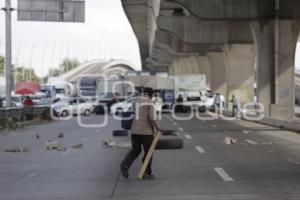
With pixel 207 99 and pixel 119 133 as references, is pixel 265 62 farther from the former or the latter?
pixel 207 99

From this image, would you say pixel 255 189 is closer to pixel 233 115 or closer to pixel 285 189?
pixel 285 189

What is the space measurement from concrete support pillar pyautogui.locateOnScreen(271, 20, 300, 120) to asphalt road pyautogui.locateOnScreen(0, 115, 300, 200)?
19.0 m

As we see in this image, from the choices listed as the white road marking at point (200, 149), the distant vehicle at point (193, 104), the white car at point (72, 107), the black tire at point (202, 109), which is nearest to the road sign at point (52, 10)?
the white car at point (72, 107)

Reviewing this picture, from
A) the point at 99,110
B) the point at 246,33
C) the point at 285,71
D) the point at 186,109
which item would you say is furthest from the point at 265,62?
the point at 186,109

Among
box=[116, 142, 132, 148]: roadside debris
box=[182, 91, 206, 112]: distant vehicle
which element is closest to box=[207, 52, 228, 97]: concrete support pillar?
box=[182, 91, 206, 112]: distant vehicle

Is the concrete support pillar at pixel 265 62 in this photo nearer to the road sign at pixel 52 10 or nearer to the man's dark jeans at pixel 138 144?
the road sign at pixel 52 10

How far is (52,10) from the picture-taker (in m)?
39.7

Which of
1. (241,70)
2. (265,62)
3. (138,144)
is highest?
(265,62)

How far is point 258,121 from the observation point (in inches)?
1570

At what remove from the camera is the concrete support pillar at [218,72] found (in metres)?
78.8

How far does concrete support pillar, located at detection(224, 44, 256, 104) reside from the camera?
61406 mm

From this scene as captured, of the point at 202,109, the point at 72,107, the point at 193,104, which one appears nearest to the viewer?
the point at 72,107

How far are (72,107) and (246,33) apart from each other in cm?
1584

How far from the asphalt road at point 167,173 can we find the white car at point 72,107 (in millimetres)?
30832
